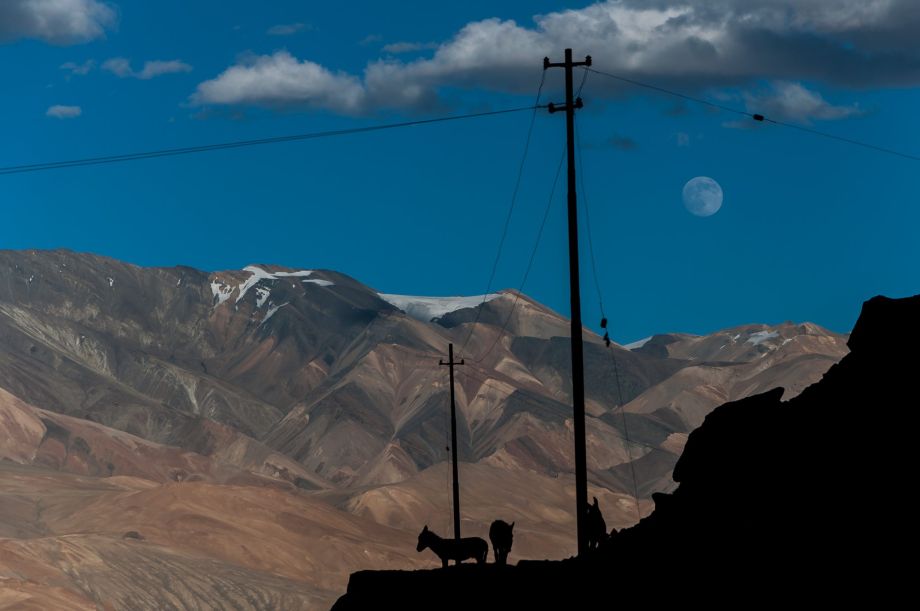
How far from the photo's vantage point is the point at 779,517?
17.5 metres

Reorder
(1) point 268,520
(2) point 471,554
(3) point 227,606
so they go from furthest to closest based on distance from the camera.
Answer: (1) point 268,520, (3) point 227,606, (2) point 471,554

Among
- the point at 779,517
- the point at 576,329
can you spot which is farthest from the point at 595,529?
the point at 779,517

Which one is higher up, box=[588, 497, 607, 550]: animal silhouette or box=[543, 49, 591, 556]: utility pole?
box=[543, 49, 591, 556]: utility pole

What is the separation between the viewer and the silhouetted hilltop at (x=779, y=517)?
15.8 m

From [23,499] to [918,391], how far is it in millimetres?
124365

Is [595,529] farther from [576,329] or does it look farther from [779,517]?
[779,517]

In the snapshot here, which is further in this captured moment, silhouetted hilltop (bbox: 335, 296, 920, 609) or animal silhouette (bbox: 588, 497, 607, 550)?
animal silhouette (bbox: 588, 497, 607, 550)

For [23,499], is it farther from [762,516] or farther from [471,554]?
[762,516]

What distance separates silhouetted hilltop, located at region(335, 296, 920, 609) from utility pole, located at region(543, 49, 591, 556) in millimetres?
2013

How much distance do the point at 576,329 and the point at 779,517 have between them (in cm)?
834

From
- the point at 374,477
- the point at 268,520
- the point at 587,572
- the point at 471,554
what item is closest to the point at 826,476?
the point at 587,572

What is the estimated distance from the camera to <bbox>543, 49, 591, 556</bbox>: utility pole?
25.0 m

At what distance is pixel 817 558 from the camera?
1594cm

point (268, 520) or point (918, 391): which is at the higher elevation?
point (918, 391)
